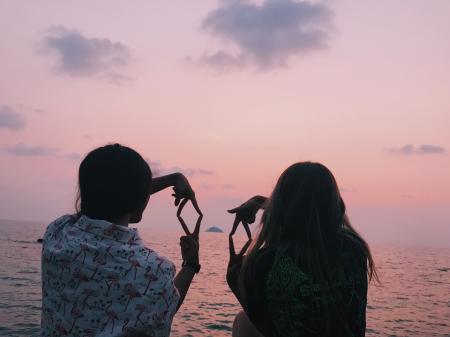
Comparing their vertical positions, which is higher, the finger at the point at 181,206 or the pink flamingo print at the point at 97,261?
the finger at the point at 181,206

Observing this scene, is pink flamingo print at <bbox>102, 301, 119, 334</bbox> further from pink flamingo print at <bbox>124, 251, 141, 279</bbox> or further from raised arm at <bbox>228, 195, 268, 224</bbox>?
raised arm at <bbox>228, 195, 268, 224</bbox>

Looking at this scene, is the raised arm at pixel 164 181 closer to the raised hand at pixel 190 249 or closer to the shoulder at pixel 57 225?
the raised hand at pixel 190 249

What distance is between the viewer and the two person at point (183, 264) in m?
2.48

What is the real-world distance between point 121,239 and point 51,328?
60 centimetres

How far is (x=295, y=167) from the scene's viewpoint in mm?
3455

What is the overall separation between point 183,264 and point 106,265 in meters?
0.86

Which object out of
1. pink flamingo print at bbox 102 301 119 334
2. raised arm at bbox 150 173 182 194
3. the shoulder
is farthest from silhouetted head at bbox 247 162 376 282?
the shoulder

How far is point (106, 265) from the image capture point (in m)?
2.48

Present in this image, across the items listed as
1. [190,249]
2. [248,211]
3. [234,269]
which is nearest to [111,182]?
[190,249]


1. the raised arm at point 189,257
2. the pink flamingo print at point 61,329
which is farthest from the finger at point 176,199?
the pink flamingo print at point 61,329

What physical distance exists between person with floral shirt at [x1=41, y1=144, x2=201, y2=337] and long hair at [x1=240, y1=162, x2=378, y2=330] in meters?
0.91

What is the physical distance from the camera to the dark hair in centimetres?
268

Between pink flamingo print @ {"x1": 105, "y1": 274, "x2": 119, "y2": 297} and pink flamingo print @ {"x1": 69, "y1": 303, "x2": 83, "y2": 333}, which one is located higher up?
pink flamingo print @ {"x1": 105, "y1": 274, "x2": 119, "y2": 297}

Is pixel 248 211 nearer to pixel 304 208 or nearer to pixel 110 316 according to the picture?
pixel 304 208
